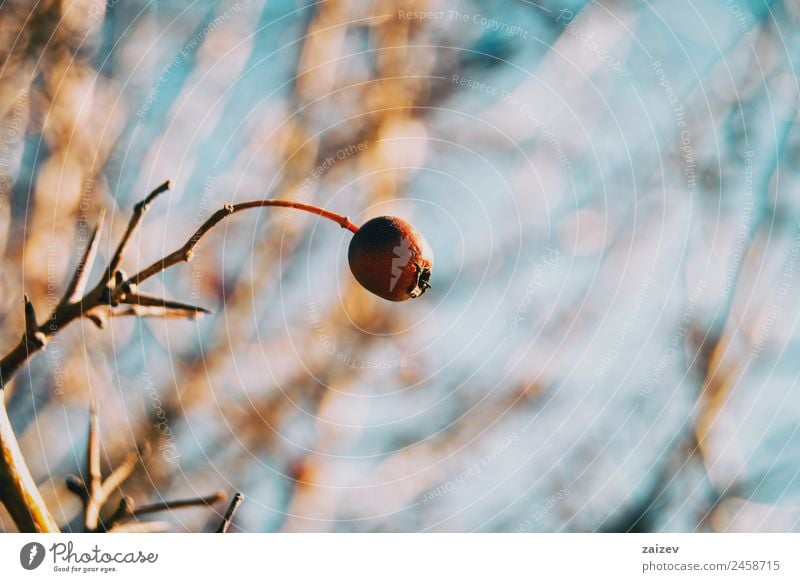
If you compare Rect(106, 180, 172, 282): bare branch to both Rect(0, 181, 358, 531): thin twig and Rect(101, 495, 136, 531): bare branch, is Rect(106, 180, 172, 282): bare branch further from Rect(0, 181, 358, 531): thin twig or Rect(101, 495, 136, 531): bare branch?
Rect(101, 495, 136, 531): bare branch

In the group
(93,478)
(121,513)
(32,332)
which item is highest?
(32,332)

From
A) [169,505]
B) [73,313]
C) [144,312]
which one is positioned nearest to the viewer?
[73,313]

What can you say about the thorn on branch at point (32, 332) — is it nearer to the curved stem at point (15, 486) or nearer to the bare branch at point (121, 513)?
the curved stem at point (15, 486)

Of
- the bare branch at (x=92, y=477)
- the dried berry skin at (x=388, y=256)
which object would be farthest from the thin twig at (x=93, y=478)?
the dried berry skin at (x=388, y=256)

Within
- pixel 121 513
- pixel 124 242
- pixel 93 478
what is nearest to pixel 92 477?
pixel 93 478

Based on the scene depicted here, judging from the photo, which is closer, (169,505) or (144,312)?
(144,312)

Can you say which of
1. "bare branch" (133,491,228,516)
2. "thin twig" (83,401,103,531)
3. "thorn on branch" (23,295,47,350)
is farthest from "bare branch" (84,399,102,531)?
"thorn on branch" (23,295,47,350)
